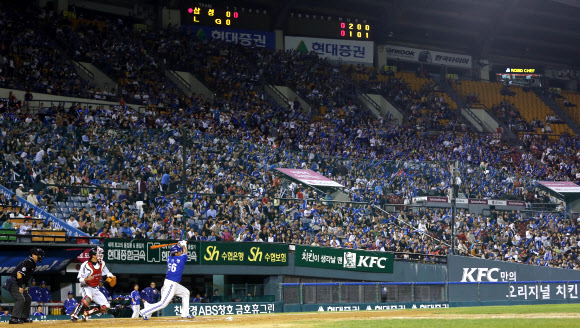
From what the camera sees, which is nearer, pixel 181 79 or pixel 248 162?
pixel 248 162

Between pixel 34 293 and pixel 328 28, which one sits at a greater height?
pixel 328 28

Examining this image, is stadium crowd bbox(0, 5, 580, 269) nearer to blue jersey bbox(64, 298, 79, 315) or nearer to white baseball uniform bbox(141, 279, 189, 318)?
blue jersey bbox(64, 298, 79, 315)

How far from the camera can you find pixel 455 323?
17.4 meters

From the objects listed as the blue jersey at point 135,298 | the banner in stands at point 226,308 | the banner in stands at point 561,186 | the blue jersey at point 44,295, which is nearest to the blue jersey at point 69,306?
the blue jersey at point 44,295

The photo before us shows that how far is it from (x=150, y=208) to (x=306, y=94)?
2464 cm

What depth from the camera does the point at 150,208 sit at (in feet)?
87.5

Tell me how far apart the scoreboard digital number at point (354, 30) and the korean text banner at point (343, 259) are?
94.9ft

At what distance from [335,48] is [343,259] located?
95.1ft

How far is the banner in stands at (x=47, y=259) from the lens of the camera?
23.7 m

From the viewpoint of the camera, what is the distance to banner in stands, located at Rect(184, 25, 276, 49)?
5112 centimetres

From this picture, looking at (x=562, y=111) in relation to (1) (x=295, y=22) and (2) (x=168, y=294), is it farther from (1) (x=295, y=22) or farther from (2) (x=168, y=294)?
(2) (x=168, y=294)

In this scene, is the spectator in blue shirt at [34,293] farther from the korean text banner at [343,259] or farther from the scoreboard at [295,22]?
the scoreboard at [295,22]

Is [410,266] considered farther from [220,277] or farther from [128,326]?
[128,326]

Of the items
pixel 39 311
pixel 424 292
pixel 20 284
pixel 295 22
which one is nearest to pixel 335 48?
pixel 295 22
